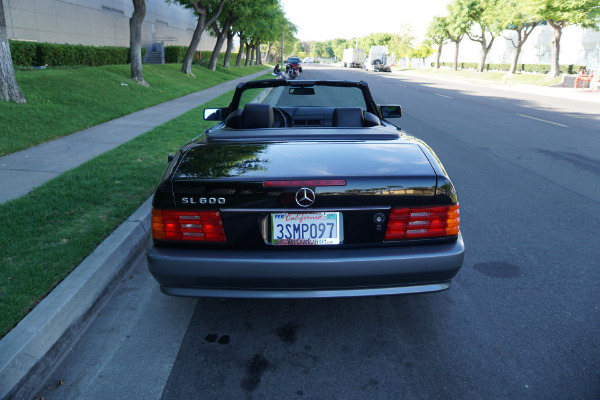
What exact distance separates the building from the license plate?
20746 millimetres

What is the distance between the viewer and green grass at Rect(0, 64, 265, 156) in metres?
8.33

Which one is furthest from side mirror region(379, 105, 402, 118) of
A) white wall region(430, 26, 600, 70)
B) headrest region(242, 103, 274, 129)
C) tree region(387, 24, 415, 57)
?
tree region(387, 24, 415, 57)

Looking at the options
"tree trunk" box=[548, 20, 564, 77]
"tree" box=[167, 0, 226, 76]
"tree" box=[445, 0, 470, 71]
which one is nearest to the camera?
"tree" box=[167, 0, 226, 76]

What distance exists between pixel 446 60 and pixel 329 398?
273 feet

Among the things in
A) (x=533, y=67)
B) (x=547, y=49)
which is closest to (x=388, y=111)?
(x=533, y=67)

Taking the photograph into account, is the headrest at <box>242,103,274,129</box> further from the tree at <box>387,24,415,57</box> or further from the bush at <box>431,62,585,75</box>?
the tree at <box>387,24,415,57</box>

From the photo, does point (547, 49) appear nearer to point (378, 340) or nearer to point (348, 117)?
point (348, 117)

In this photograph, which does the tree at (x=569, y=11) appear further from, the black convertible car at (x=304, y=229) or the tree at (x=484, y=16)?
the black convertible car at (x=304, y=229)

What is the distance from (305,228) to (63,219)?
9.60 feet

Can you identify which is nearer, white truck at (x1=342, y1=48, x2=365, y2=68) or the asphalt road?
the asphalt road

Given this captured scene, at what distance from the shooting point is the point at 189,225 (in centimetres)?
257

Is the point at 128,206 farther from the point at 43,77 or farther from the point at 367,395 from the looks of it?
the point at 43,77

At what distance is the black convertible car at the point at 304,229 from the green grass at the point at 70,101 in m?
6.00

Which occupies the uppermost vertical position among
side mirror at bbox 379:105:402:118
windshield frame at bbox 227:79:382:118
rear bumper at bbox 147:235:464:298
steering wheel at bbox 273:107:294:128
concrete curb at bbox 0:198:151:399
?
windshield frame at bbox 227:79:382:118
